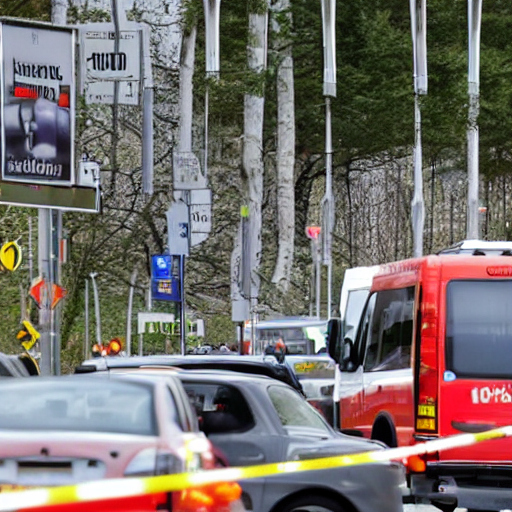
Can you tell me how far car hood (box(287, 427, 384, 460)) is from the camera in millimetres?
12000

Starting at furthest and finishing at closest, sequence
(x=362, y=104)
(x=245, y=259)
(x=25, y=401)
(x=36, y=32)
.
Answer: (x=362, y=104)
(x=245, y=259)
(x=36, y=32)
(x=25, y=401)

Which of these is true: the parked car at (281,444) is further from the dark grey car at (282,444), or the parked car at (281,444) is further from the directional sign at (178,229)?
the directional sign at (178,229)

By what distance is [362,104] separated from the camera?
65.0 m

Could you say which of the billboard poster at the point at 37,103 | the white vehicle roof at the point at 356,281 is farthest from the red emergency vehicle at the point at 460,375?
the billboard poster at the point at 37,103

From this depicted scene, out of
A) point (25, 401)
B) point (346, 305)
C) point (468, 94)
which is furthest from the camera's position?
point (468, 94)

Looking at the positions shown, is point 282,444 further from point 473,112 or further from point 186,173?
point 473,112

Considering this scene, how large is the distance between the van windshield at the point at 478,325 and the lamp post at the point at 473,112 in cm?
3856

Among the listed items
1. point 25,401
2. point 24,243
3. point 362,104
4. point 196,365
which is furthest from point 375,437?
point 362,104

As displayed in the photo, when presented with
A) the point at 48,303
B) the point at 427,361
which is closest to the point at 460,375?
the point at 427,361

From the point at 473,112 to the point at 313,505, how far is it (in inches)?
1873

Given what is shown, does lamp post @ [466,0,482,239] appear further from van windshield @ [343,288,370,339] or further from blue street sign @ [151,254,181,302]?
van windshield @ [343,288,370,339]

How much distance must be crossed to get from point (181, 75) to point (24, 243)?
279 inches

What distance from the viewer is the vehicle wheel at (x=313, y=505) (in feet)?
38.6

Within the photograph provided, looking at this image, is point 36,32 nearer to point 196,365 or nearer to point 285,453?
point 196,365
